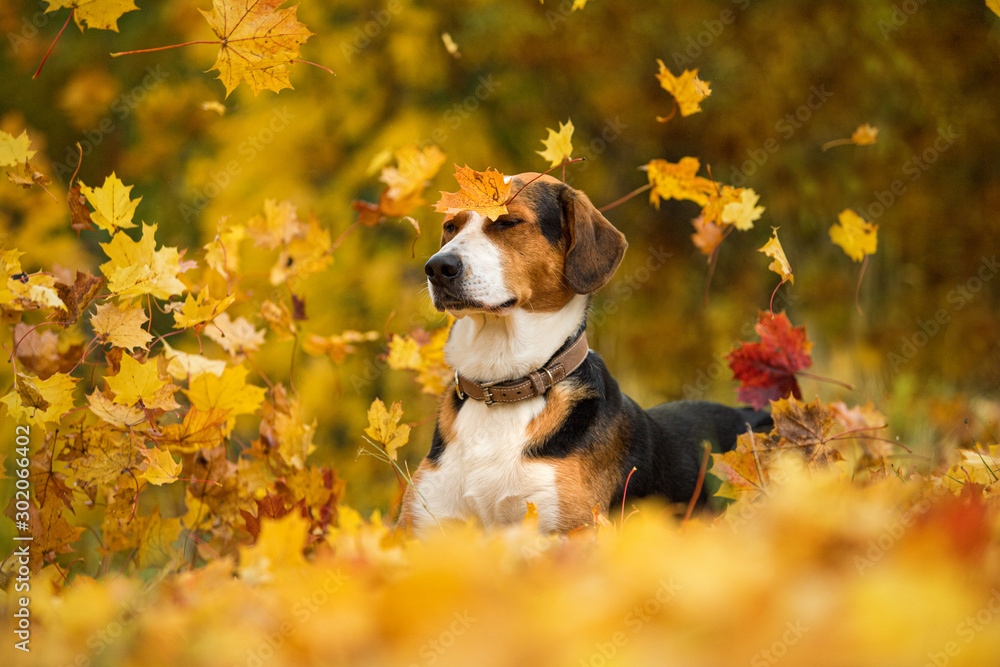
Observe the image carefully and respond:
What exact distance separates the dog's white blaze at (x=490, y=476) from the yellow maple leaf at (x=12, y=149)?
1477mm

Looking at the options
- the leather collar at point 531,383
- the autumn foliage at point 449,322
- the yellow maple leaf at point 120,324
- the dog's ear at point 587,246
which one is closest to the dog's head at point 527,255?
the dog's ear at point 587,246

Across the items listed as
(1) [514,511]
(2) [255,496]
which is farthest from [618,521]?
(2) [255,496]

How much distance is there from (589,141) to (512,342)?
154 inches

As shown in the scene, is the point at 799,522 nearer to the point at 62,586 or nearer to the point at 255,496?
the point at 62,586

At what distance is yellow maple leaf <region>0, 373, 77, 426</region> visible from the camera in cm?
207

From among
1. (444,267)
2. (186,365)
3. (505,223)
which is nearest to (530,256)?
(505,223)

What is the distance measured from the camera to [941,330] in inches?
244

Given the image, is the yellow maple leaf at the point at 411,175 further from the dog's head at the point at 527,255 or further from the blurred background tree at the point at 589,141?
the blurred background tree at the point at 589,141

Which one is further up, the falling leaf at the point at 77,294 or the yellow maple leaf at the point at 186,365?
the falling leaf at the point at 77,294

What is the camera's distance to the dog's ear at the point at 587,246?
2.73 metres

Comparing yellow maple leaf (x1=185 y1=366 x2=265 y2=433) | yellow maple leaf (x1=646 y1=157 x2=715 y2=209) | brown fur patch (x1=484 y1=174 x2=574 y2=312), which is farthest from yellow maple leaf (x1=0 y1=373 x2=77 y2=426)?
yellow maple leaf (x1=646 y1=157 x2=715 y2=209)

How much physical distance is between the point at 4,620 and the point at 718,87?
5.71m

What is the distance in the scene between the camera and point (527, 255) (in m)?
2.71

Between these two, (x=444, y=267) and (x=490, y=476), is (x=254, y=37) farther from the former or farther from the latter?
(x=490, y=476)
